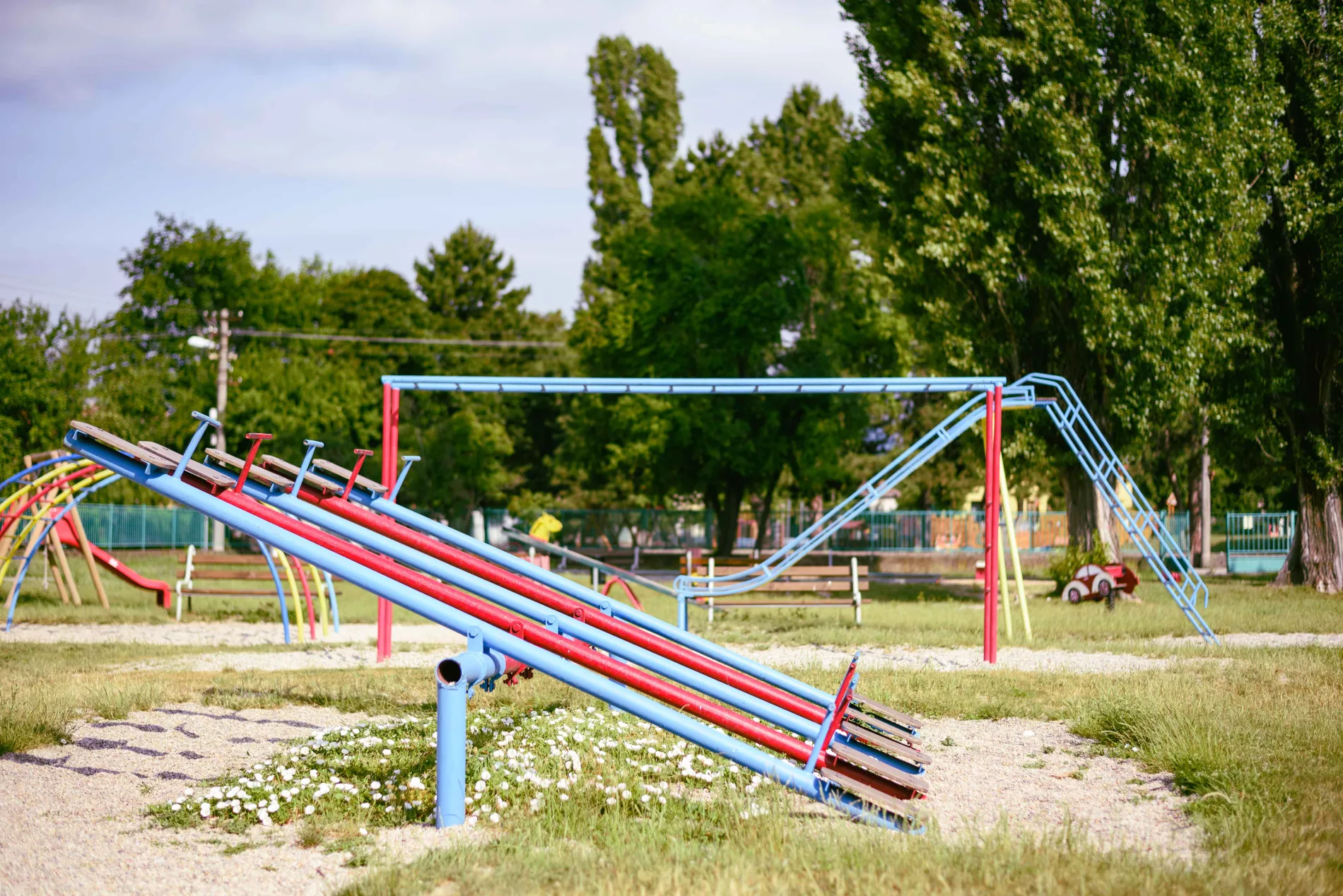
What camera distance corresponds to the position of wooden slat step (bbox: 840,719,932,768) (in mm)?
5559

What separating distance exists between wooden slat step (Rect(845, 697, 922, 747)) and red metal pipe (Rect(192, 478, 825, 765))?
2.75 feet

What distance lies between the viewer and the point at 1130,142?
19672 millimetres

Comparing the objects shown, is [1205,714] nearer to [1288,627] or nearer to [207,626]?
[1288,627]

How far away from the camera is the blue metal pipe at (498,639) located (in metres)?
4.81

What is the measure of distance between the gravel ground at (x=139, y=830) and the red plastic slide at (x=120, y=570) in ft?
29.3

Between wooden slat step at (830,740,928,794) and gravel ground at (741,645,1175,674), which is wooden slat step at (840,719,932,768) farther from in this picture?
gravel ground at (741,645,1175,674)

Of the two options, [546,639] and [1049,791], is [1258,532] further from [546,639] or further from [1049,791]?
[546,639]

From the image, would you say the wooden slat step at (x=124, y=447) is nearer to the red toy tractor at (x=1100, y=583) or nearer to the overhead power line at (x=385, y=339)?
the red toy tractor at (x=1100, y=583)

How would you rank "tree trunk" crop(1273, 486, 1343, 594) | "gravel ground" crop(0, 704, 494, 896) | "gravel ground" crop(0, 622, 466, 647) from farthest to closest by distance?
"tree trunk" crop(1273, 486, 1343, 594) < "gravel ground" crop(0, 622, 466, 647) < "gravel ground" crop(0, 704, 494, 896)

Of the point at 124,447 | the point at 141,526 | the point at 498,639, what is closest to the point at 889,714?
the point at 498,639

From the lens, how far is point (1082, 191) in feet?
62.4

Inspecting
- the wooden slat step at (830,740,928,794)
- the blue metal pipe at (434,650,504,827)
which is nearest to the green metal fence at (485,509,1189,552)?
the wooden slat step at (830,740,928,794)

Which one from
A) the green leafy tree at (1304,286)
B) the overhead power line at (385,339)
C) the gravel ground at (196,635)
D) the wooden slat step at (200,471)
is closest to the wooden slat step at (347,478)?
the wooden slat step at (200,471)

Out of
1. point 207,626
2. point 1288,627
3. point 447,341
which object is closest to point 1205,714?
point 1288,627
